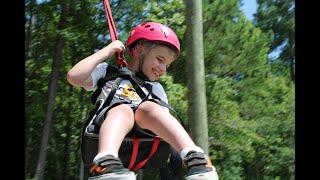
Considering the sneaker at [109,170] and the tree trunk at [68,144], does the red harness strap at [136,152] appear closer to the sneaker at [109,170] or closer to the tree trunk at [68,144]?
the sneaker at [109,170]

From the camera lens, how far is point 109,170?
1.55 m

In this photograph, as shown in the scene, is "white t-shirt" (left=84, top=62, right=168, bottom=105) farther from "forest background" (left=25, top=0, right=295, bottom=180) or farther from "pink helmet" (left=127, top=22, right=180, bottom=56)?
"forest background" (left=25, top=0, right=295, bottom=180)

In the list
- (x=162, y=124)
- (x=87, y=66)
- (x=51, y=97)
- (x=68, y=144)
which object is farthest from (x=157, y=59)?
(x=68, y=144)

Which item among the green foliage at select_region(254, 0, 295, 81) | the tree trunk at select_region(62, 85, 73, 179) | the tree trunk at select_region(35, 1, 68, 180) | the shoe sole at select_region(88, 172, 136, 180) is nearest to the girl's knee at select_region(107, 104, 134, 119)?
the shoe sole at select_region(88, 172, 136, 180)

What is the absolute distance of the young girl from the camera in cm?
161

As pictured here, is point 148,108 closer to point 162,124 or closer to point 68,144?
point 162,124

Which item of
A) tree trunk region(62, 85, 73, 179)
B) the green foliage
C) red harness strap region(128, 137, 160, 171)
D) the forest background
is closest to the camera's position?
red harness strap region(128, 137, 160, 171)

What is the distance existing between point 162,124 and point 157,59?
0.38m

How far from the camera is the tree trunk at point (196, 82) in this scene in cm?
392

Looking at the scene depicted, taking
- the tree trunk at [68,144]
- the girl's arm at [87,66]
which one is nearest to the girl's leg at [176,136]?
the girl's arm at [87,66]

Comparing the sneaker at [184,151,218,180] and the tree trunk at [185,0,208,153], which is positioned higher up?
the tree trunk at [185,0,208,153]

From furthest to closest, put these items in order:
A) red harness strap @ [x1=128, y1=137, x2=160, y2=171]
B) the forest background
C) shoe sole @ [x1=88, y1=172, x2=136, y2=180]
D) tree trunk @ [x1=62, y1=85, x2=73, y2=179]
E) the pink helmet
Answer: tree trunk @ [x1=62, y1=85, x2=73, y2=179], the forest background, the pink helmet, red harness strap @ [x1=128, y1=137, x2=160, y2=171], shoe sole @ [x1=88, y1=172, x2=136, y2=180]

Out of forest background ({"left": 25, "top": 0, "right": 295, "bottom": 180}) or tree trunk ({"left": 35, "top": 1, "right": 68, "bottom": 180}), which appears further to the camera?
tree trunk ({"left": 35, "top": 1, "right": 68, "bottom": 180})
